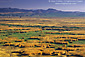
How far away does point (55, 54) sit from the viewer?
31.1 m

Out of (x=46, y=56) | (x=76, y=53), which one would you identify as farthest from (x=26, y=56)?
(x=76, y=53)

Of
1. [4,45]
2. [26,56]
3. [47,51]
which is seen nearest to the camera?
[26,56]

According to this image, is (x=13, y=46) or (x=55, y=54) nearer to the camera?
(x=55, y=54)

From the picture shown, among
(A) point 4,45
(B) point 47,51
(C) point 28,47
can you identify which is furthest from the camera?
(A) point 4,45

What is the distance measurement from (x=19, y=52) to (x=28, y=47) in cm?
411

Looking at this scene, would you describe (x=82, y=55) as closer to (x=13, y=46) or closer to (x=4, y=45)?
(x=13, y=46)

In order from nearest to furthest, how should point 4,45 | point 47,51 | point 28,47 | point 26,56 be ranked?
point 26,56 → point 47,51 → point 28,47 → point 4,45

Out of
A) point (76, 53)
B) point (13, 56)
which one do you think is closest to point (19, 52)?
point (13, 56)

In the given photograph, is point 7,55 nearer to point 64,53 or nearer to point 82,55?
point 64,53

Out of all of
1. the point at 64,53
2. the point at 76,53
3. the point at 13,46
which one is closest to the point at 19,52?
the point at 13,46

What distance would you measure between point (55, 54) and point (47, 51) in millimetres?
1911

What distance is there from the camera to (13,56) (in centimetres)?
3008

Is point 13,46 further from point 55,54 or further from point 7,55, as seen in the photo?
point 55,54

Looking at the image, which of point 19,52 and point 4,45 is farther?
point 4,45
